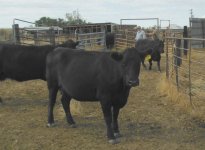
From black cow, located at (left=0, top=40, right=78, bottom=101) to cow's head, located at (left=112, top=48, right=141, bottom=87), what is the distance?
3.63 m

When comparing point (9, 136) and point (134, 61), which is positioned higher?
point (134, 61)

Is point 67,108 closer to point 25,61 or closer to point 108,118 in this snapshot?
point 108,118

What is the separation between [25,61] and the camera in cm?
941

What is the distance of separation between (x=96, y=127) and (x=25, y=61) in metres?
2.98

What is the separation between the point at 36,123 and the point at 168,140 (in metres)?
2.69

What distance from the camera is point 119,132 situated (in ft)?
22.4

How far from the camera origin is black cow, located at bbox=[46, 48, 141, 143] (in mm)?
6117

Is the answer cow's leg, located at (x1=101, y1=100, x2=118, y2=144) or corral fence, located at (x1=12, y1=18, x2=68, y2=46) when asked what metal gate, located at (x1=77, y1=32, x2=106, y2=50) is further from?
cow's leg, located at (x1=101, y1=100, x2=118, y2=144)

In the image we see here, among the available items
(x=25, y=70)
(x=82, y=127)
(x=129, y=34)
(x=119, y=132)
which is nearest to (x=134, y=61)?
(x=119, y=132)

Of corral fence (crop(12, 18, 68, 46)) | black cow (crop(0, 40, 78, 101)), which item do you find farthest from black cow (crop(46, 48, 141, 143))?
corral fence (crop(12, 18, 68, 46))

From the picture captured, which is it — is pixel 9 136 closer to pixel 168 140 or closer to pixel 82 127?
pixel 82 127

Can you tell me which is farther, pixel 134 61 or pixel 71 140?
pixel 71 140

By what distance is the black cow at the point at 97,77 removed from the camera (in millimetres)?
6117

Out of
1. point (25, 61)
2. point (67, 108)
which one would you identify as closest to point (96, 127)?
point (67, 108)
